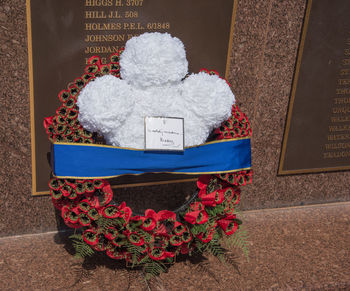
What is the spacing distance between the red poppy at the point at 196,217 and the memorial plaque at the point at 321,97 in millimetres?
1413

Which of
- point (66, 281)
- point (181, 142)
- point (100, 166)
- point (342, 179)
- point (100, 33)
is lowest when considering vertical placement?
point (66, 281)

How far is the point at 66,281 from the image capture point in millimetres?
2645

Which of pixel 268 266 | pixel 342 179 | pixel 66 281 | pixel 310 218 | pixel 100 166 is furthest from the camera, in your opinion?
pixel 342 179

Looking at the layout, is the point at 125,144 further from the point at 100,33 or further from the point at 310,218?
the point at 310,218

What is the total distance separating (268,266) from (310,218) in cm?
103

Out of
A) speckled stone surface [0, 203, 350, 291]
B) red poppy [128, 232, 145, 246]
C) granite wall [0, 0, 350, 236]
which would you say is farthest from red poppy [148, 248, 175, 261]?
granite wall [0, 0, 350, 236]

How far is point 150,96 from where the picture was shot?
8.23 ft

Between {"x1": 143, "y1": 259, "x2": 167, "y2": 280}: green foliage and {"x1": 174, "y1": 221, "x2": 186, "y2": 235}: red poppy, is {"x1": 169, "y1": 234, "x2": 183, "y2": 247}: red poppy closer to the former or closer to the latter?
{"x1": 174, "y1": 221, "x2": 186, "y2": 235}: red poppy

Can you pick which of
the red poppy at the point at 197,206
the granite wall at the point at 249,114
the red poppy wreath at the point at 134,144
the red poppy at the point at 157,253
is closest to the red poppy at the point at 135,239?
the red poppy wreath at the point at 134,144

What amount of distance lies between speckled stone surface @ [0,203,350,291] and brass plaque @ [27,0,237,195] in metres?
0.49

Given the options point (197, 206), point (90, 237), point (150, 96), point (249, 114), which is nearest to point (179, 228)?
point (197, 206)

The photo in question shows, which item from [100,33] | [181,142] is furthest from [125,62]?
[181,142]

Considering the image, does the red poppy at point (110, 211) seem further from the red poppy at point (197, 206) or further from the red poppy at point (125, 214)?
the red poppy at point (197, 206)

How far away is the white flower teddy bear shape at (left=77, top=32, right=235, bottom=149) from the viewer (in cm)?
235
